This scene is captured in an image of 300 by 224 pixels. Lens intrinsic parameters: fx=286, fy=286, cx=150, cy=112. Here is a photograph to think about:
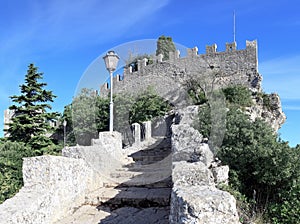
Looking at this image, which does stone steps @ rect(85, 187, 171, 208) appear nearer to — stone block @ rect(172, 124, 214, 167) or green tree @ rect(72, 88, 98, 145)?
stone block @ rect(172, 124, 214, 167)

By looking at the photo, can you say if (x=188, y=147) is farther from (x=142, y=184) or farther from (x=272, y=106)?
(x=272, y=106)

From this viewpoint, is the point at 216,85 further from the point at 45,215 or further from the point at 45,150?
the point at 45,215

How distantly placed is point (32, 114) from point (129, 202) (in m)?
14.4

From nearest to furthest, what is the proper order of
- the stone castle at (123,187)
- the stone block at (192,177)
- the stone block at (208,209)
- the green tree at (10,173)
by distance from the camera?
the stone block at (208,209) → the stone castle at (123,187) → the stone block at (192,177) → the green tree at (10,173)

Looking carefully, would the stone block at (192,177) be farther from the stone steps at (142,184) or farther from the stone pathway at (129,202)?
the stone steps at (142,184)

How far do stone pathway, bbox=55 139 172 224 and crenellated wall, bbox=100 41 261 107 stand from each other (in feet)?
47.2

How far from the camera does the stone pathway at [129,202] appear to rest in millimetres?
4102

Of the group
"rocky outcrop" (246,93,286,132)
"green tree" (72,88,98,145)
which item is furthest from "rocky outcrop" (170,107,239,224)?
"rocky outcrop" (246,93,286,132)

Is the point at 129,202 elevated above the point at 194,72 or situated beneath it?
situated beneath

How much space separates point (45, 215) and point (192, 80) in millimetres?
17415

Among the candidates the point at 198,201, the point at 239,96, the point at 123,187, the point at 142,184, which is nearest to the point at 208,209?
the point at 198,201

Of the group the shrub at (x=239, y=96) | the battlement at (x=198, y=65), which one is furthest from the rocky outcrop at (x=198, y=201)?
the battlement at (x=198, y=65)

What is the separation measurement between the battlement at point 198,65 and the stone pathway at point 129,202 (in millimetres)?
14304

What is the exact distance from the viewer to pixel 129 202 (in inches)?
184
